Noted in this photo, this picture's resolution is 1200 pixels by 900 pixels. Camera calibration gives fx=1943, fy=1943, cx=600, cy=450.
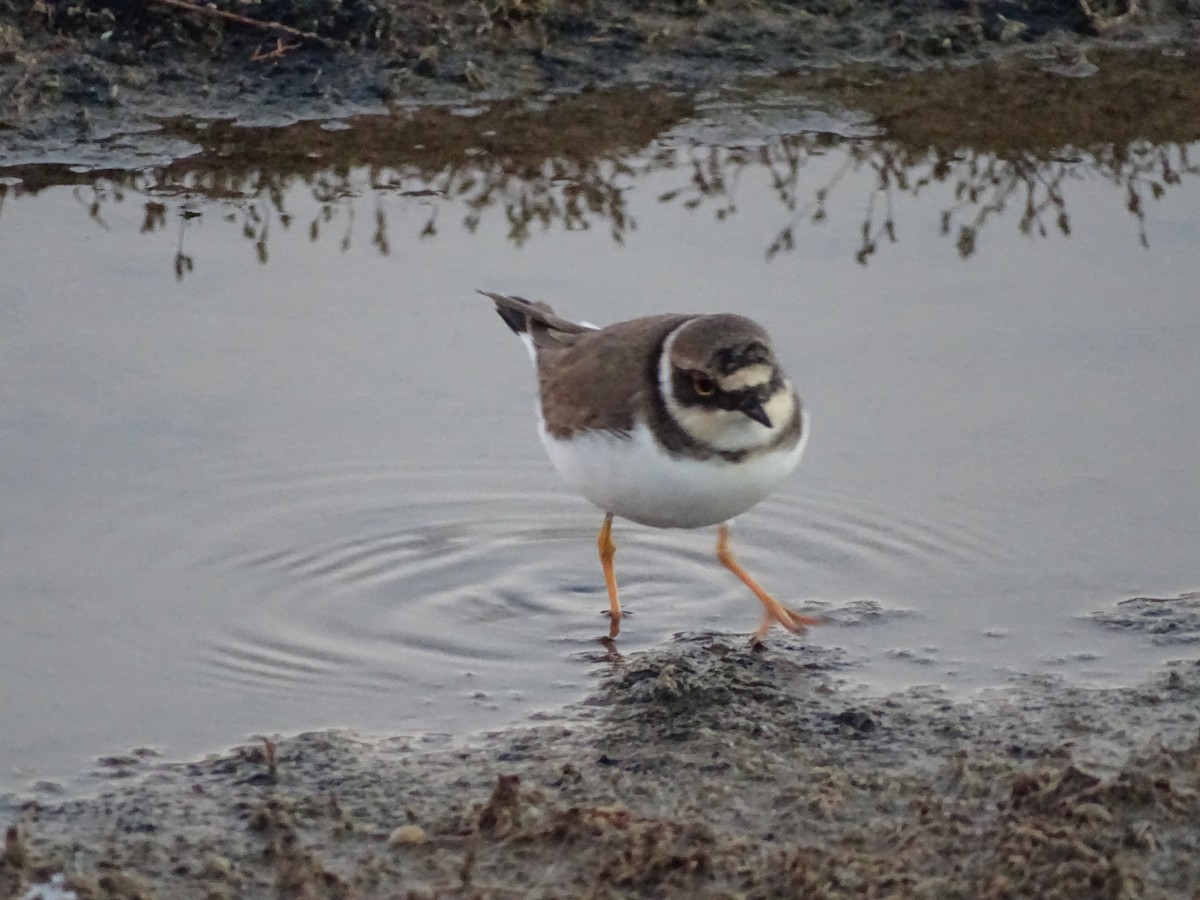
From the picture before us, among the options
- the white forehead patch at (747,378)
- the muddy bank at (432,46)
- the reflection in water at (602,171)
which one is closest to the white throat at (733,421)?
the white forehead patch at (747,378)

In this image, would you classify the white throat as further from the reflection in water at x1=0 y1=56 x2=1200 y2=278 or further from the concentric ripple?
the reflection in water at x1=0 y1=56 x2=1200 y2=278

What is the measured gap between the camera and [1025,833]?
451 cm

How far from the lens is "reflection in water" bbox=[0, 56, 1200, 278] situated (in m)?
8.67

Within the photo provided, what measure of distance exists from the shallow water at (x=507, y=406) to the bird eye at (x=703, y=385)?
81 cm

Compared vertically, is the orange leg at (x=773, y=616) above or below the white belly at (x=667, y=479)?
below

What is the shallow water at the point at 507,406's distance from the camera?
5781 mm

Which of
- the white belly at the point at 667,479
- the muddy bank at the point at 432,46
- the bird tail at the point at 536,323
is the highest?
the muddy bank at the point at 432,46

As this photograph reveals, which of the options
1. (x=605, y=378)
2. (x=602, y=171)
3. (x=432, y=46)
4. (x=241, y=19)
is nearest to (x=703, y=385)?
(x=605, y=378)

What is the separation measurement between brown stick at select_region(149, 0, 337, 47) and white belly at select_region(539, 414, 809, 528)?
4222mm

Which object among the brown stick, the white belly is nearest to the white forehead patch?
the white belly

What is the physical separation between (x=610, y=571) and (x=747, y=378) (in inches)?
35.4

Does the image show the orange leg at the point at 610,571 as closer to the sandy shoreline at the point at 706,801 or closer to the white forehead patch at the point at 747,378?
the sandy shoreline at the point at 706,801

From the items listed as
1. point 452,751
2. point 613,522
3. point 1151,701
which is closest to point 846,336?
point 613,522

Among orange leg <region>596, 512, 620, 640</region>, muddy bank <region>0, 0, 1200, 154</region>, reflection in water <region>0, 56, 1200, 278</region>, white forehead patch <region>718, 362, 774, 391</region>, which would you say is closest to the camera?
white forehead patch <region>718, 362, 774, 391</region>
